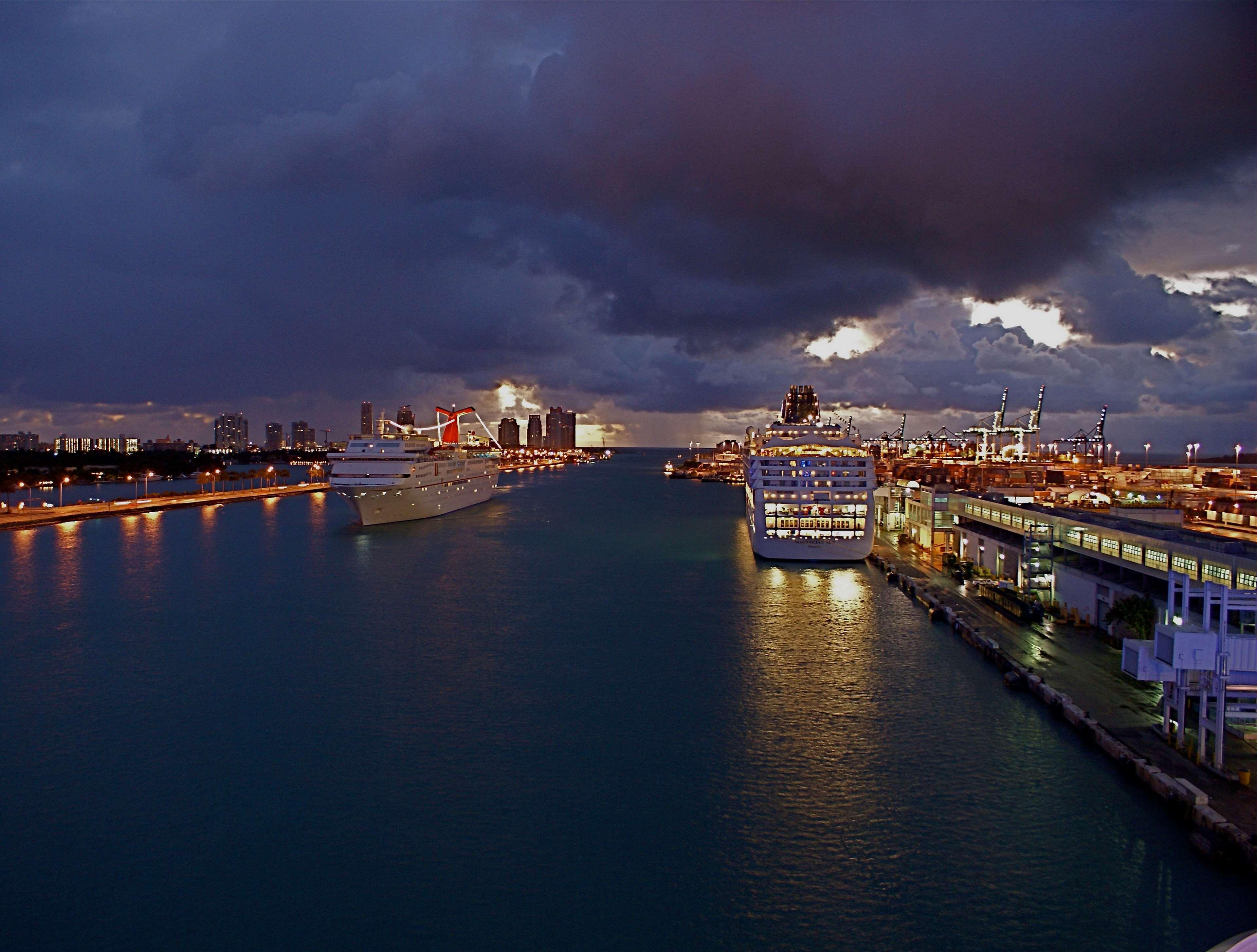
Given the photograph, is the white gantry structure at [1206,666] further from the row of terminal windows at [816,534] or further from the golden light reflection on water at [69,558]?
the golden light reflection on water at [69,558]

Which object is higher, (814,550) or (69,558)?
(814,550)

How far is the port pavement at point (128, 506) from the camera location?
50250 millimetres

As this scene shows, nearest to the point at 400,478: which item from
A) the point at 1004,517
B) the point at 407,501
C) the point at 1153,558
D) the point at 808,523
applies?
the point at 407,501

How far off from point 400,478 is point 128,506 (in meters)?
23.3

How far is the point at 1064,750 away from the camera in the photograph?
46.0ft

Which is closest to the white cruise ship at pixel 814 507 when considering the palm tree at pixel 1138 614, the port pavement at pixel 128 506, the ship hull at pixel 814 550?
the ship hull at pixel 814 550

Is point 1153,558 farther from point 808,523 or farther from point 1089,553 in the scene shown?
point 808,523

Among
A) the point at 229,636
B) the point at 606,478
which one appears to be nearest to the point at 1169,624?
the point at 229,636

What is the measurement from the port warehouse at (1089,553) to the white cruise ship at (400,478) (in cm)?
3451

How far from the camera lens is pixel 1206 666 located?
11852 mm

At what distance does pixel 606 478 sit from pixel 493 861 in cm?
11855

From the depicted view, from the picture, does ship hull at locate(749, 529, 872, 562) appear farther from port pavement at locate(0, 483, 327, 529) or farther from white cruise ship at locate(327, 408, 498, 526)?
port pavement at locate(0, 483, 327, 529)

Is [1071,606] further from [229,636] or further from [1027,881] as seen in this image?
[229,636]

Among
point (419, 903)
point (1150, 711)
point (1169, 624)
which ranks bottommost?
point (419, 903)
